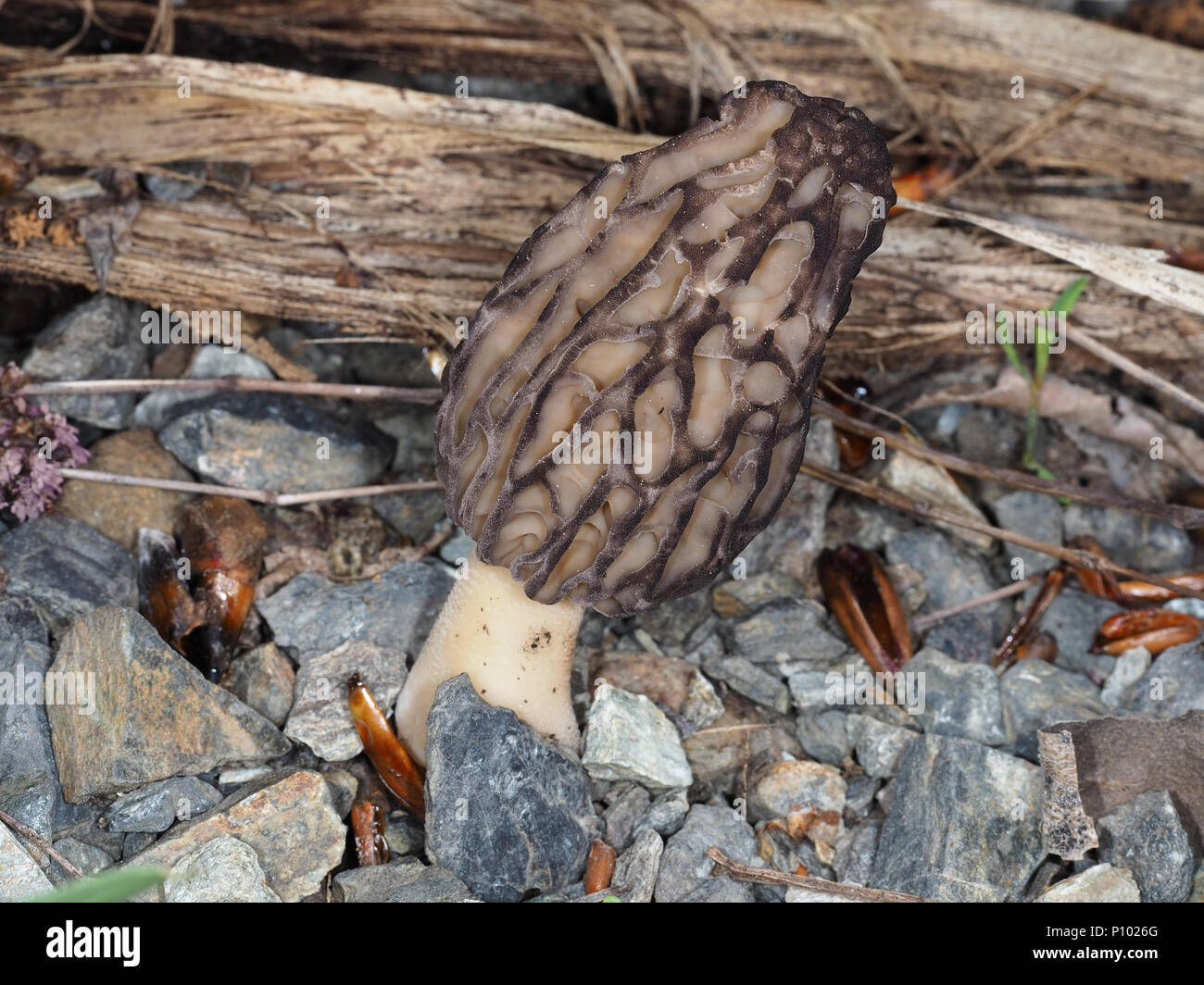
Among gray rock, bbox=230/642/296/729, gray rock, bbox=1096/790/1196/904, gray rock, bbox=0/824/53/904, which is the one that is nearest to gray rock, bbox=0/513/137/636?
gray rock, bbox=230/642/296/729

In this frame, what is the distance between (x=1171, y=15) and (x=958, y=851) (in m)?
3.06

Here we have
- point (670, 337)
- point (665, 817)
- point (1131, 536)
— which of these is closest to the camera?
point (670, 337)

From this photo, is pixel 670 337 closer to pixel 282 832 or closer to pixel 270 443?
pixel 282 832

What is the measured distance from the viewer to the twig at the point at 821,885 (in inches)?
97.6

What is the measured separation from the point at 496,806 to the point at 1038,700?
139 centimetres

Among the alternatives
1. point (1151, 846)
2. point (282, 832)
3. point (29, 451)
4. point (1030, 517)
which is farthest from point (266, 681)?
point (1030, 517)

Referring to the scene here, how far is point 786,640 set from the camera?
3.07m

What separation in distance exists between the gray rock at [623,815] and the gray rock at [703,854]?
97 millimetres

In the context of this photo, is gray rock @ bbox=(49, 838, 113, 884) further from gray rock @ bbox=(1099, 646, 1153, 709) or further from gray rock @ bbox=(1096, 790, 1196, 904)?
gray rock @ bbox=(1099, 646, 1153, 709)

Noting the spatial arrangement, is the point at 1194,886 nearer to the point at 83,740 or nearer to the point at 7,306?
the point at 83,740

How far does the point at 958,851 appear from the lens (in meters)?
2.57

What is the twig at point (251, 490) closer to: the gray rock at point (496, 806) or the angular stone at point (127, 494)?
the angular stone at point (127, 494)

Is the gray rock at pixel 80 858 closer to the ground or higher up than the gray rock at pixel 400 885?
higher up
